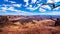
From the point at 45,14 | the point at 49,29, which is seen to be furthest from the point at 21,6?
the point at 49,29

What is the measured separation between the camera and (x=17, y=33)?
1677 mm

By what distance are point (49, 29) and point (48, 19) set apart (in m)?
0.16

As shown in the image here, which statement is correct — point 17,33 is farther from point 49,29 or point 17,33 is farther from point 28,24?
point 49,29

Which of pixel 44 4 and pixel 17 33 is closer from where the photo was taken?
pixel 17 33

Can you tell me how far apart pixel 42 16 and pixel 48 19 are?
11 centimetres

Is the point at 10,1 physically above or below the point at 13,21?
above

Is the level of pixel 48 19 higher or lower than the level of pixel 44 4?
lower

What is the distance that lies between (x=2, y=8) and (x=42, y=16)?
638 mm

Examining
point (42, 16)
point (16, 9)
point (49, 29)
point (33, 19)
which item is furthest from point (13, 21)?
point (49, 29)

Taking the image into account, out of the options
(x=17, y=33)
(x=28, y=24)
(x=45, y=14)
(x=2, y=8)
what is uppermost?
(x=2, y=8)

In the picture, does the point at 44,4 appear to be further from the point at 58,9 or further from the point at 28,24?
the point at 28,24

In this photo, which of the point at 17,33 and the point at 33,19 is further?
the point at 33,19

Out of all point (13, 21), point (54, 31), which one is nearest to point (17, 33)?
point (13, 21)

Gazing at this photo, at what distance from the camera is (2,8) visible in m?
1.75
